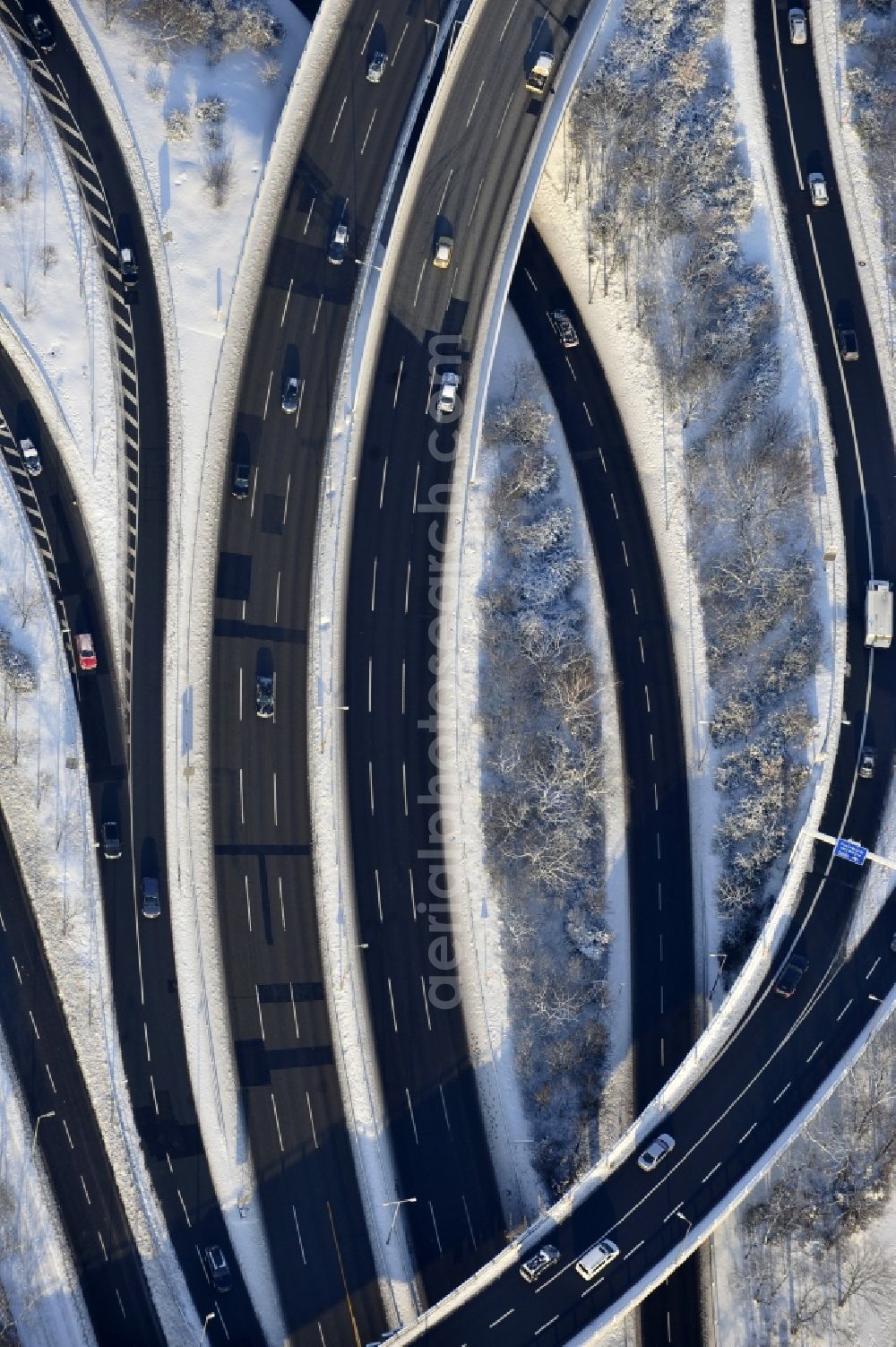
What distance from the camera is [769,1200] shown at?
320 ft

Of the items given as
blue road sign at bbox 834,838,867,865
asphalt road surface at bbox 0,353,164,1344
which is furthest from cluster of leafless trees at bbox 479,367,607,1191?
asphalt road surface at bbox 0,353,164,1344

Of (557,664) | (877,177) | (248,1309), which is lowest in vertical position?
(248,1309)

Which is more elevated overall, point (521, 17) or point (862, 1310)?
point (521, 17)

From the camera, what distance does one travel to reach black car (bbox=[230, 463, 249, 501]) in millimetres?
100500

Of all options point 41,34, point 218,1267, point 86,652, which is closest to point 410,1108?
point 218,1267

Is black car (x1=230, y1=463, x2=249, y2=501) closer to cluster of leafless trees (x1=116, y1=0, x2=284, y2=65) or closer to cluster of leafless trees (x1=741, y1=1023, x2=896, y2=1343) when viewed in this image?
cluster of leafless trees (x1=116, y1=0, x2=284, y2=65)

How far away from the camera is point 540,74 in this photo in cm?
9969

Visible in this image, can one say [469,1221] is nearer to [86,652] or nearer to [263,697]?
[263,697]

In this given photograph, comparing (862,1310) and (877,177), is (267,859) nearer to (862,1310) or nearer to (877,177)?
(862,1310)

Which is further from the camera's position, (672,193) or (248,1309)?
(672,193)

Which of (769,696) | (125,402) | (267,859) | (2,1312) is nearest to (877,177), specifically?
(769,696)

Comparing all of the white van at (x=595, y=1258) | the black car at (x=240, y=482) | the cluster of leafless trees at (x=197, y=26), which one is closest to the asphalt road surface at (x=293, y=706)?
the black car at (x=240, y=482)

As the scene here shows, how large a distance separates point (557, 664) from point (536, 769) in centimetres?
780

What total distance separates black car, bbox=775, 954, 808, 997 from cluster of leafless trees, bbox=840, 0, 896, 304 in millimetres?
49522
